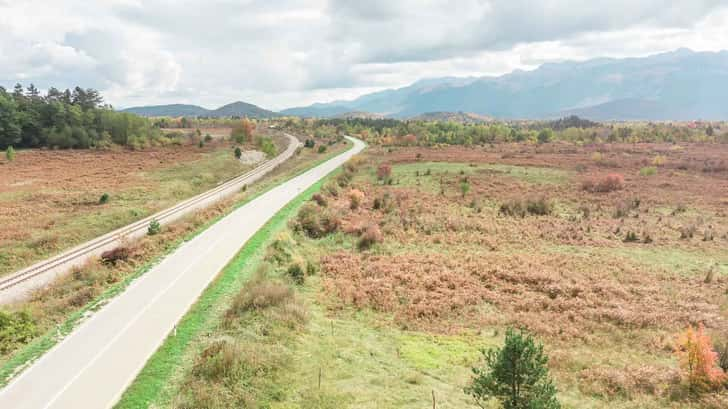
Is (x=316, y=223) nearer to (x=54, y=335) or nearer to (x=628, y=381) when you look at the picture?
(x=54, y=335)

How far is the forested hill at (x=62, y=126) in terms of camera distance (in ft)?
293

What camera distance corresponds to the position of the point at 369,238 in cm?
2822

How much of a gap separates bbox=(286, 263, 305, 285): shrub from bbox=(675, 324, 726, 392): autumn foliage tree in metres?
16.0

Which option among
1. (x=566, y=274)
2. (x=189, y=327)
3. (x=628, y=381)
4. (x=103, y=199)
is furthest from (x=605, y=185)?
(x=103, y=199)

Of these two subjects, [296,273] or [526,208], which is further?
[526,208]

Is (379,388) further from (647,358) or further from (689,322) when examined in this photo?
(689,322)

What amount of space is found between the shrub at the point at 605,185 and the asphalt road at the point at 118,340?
1643 inches

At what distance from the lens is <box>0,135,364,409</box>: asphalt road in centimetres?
1112

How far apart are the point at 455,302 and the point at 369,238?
1011 centimetres

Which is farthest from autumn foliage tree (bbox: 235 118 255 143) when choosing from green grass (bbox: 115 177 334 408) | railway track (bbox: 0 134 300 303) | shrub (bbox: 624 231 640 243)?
shrub (bbox: 624 231 640 243)

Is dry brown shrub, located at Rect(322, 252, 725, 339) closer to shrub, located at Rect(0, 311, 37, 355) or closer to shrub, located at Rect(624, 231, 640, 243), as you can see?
shrub, located at Rect(624, 231, 640, 243)

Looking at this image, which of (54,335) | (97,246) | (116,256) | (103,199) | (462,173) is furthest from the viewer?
(462,173)

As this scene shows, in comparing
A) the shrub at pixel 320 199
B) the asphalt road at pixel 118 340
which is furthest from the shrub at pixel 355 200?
the asphalt road at pixel 118 340

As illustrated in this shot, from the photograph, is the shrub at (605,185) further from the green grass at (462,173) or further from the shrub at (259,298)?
the shrub at (259,298)
